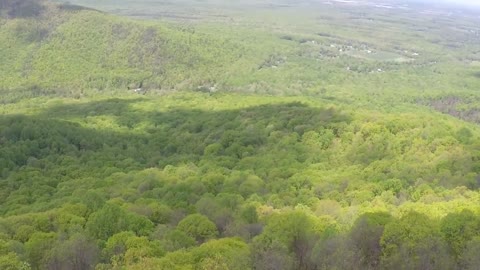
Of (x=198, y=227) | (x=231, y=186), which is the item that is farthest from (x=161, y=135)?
(x=198, y=227)

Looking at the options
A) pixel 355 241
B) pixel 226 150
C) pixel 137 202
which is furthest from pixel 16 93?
pixel 355 241

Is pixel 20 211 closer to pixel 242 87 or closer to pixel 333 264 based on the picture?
pixel 333 264

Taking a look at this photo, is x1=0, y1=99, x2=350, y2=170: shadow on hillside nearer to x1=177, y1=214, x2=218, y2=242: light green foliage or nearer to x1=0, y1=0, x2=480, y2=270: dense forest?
x1=0, y1=0, x2=480, y2=270: dense forest

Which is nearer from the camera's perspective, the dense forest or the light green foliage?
the dense forest

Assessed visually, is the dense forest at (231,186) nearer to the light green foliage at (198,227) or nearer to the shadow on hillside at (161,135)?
the light green foliage at (198,227)

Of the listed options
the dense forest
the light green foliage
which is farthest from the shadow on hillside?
the light green foliage

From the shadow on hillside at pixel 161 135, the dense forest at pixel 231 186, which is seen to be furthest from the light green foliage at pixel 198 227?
the shadow on hillside at pixel 161 135

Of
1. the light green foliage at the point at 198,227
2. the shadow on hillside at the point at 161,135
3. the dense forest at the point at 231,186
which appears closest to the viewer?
the dense forest at the point at 231,186

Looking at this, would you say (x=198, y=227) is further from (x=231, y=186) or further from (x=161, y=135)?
(x=161, y=135)

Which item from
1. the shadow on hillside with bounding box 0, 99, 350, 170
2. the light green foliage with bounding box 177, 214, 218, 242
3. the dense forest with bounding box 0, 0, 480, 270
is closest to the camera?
the dense forest with bounding box 0, 0, 480, 270

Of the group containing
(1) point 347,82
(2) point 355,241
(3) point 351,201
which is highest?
(2) point 355,241

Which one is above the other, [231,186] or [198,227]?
[198,227]
